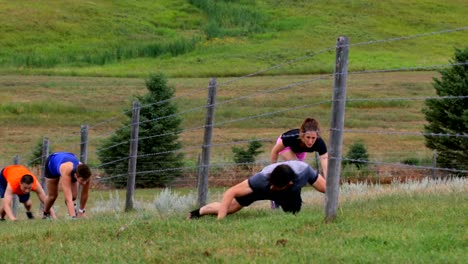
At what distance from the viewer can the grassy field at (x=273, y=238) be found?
739 cm

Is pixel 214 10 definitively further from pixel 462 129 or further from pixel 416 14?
pixel 462 129

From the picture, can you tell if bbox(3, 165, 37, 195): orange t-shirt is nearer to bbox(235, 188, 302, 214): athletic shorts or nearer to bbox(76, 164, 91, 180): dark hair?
bbox(76, 164, 91, 180): dark hair

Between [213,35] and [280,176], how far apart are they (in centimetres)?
6700

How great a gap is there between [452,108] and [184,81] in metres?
33.0

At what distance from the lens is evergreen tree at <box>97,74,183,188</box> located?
2319cm

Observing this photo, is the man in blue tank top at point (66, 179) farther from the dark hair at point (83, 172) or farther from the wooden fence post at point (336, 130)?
the wooden fence post at point (336, 130)

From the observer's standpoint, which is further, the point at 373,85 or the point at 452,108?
the point at 373,85

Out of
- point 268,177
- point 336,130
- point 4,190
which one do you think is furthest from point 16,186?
point 336,130

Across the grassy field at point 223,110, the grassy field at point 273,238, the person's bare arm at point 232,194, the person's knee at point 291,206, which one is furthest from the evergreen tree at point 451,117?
the person's bare arm at point 232,194

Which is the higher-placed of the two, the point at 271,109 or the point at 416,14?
the point at 416,14

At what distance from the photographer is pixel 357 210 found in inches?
374

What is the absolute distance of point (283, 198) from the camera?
971 centimetres

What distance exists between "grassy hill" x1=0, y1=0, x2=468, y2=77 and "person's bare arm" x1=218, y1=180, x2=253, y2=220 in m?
48.6

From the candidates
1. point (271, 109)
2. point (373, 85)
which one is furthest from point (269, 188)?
point (373, 85)
